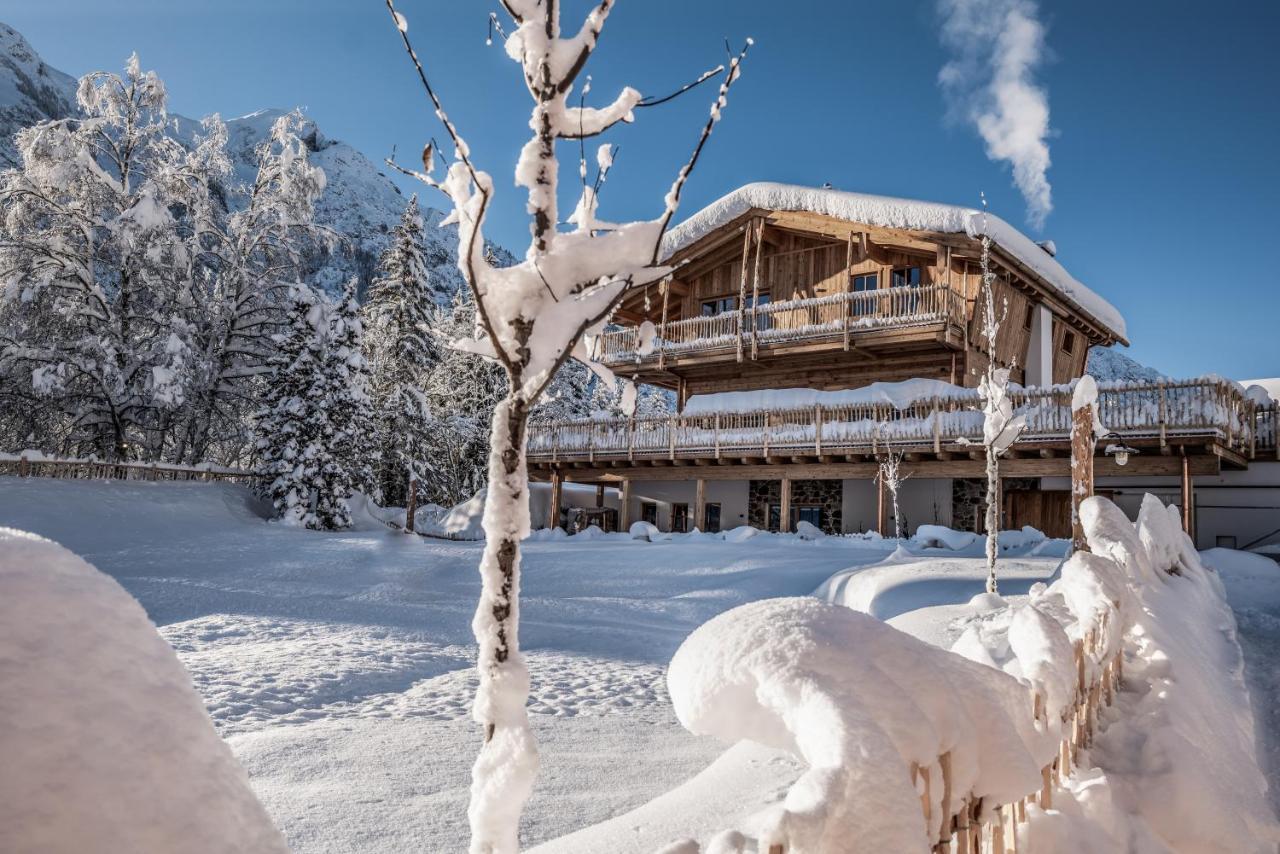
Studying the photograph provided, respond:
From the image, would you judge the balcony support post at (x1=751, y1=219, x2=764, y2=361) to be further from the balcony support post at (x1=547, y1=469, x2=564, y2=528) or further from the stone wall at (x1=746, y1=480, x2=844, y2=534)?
the balcony support post at (x1=547, y1=469, x2=564, y2=528)

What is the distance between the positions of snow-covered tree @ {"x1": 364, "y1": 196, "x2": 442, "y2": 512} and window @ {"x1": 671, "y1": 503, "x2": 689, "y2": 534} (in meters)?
10.6

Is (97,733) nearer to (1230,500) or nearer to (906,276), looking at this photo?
(1230,500)

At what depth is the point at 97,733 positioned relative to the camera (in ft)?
3.01

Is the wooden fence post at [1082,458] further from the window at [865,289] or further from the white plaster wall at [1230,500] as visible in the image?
the window at [865,289]

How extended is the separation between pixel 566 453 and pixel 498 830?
841 inches

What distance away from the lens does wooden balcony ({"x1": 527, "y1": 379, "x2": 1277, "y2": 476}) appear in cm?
1598

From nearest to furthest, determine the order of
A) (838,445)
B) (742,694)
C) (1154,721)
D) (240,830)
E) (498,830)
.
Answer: (240,830) < (742,694) < (498,830) < (1154,721) < (838,445)

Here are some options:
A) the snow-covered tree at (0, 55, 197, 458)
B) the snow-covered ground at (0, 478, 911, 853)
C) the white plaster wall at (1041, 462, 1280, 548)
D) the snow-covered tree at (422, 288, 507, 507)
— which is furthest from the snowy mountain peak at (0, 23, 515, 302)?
the white plaster wall at (1041, 462, 1280, 548)

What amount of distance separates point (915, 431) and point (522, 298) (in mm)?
17568

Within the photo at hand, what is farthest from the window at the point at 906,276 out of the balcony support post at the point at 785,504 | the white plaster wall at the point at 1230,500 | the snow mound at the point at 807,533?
the snow mound at the point at 807,533

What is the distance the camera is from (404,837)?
4.20 metres

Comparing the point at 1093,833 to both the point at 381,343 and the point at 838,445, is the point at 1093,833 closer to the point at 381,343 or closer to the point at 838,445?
the point at 838,445

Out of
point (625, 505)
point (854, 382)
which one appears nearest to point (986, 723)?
point (854, 382)

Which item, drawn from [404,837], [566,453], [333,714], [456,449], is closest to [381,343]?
[456,449]
